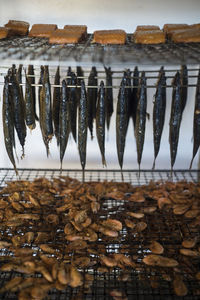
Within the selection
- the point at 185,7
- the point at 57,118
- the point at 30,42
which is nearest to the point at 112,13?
the point at 185,7

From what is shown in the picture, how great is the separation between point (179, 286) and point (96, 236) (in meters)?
0.77

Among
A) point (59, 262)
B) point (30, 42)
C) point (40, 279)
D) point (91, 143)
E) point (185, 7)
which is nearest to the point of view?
point (40, 279)

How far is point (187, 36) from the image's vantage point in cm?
271

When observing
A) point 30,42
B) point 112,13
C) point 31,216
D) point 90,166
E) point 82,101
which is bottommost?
point 90,166

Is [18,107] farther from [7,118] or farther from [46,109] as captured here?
[46,109]

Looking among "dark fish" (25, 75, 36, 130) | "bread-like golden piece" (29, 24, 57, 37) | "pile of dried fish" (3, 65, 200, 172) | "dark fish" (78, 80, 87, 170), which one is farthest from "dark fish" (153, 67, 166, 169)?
"bread-like golden piece" (29, 24, 57, 37)

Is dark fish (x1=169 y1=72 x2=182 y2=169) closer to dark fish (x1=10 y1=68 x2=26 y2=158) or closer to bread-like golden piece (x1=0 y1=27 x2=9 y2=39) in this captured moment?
dark fish (x1=10 y1=68 x2=26 y2=158)

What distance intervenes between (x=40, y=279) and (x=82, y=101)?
4.45 feet

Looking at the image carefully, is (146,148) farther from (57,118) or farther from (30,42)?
(30,42)

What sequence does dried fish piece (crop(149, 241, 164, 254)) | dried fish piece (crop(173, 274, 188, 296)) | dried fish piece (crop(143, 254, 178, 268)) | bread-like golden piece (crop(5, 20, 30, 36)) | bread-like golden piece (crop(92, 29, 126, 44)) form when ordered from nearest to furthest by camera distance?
1. dried fish piece (crop(173, 274, 188, 296))
2. dried fish piece (crop(143, 254, 178, 268))
3. dried fish piece (crop(149, 241, 164, 254))
4. bread-like golden piece (crop(92, 29, 126, 44))
5. bread-like golden piece (crop(5, 20, 30, 36))

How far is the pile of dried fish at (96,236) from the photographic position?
87.8 inches

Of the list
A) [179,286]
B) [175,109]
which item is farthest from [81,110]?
[179,286]

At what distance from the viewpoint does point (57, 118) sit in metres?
3.02

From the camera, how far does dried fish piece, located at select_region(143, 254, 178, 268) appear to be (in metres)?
2.35
